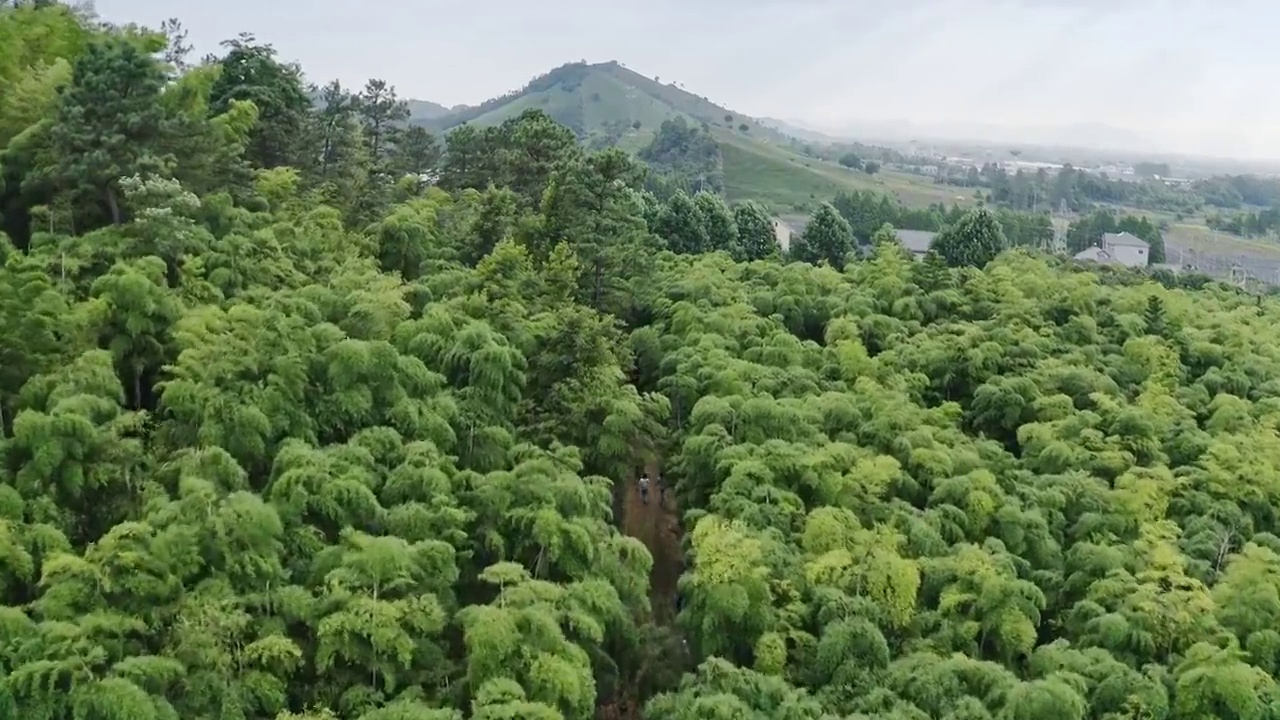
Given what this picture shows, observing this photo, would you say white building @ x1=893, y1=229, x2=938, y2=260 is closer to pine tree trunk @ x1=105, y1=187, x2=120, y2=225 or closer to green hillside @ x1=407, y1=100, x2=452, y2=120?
pine tree trunk @ x1=105, y1=187, x2=120, y2=225

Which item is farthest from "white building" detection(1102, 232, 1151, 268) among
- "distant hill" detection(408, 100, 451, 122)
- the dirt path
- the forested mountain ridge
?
"distant hill" detection(408, 100, 451, 122)

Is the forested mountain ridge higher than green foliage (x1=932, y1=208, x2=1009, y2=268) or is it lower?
lower

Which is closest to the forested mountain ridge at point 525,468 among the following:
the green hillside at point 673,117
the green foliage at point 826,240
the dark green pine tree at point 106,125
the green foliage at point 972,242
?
the dark green pine tree at point 106,125

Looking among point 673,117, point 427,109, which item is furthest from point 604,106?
point 427,109

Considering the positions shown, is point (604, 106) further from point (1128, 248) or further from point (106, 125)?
point (106, 125)

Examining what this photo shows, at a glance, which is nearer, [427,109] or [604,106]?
[604,106]

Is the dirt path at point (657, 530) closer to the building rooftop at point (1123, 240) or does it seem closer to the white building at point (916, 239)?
the white building at point (916, 239)

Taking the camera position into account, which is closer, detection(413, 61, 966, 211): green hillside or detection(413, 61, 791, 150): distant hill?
detection(413, 61, 966, 211): green hillside
